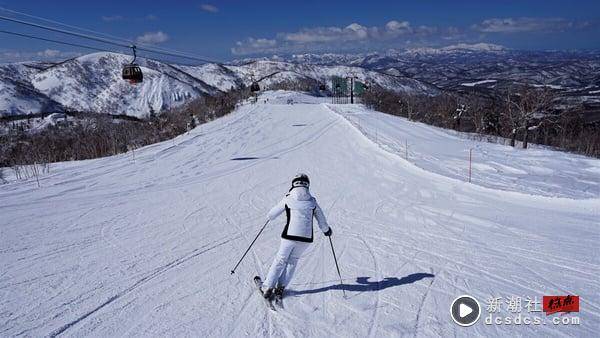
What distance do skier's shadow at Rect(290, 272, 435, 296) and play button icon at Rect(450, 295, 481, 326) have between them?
88 centimetres

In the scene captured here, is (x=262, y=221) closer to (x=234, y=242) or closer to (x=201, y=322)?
(x=234, y=242)

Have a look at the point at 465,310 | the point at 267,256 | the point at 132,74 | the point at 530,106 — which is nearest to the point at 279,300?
the point at 267,256

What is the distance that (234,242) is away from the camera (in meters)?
8.73

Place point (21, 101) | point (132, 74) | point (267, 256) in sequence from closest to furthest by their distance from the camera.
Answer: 1. point (267, 256)
2. point (132, 74)
3. point (21, 101)

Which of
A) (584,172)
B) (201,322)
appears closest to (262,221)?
(201,322)

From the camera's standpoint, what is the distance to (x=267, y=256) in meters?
7.86

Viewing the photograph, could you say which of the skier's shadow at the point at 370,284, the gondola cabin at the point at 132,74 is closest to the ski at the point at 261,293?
the skier's shadow at the point at 370,284

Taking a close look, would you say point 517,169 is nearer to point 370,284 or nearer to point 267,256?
point 370,284

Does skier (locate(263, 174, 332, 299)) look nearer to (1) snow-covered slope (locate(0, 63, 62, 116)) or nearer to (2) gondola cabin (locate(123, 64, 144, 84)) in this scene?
(2) gondola cabin (locate(123, 64, 144, 84))

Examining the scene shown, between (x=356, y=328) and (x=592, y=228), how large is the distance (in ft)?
25.4

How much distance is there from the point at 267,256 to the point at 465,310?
375 centimetres

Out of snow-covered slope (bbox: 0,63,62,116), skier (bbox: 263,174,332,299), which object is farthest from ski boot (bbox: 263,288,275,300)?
snow-covered slope (bbox: 0,63,62,116)

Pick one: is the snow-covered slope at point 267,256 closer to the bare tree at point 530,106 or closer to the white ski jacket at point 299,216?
the white ski jacket at point 299,216

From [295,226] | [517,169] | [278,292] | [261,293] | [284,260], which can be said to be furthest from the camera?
[517,169]
